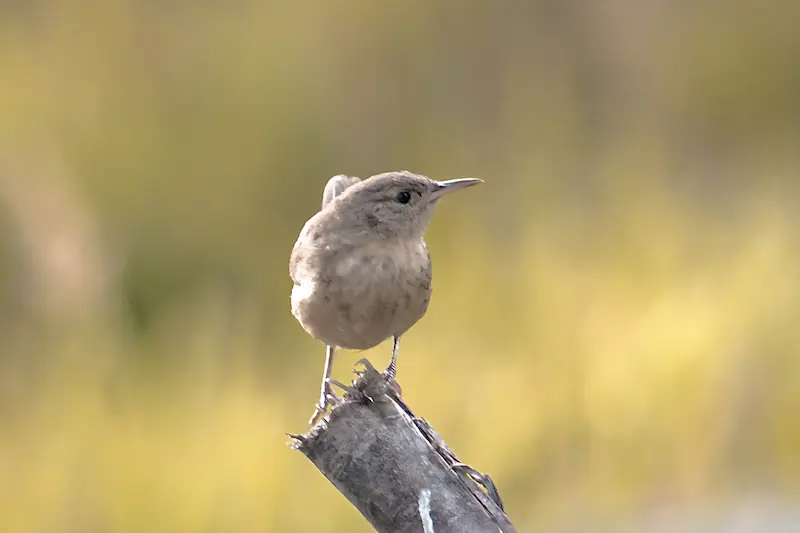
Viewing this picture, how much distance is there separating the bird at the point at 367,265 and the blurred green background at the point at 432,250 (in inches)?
53.7

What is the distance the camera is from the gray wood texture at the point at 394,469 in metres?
1.30

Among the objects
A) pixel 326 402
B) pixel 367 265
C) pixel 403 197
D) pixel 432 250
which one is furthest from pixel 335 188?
pixel 432 250

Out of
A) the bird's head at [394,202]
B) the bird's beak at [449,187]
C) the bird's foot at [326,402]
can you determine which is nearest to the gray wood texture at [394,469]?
the bird's foot at [326,402]

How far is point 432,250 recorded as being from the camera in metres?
3.48

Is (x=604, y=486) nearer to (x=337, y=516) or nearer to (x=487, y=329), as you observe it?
(x=487, y=329)

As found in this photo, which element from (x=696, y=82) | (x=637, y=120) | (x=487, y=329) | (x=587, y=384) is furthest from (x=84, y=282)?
(x=696, y=82)

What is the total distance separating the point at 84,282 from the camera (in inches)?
132

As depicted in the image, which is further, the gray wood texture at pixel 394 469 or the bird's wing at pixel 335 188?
the bird's wing at pixel 335 188

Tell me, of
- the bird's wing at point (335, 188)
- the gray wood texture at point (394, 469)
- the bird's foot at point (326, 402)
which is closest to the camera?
the gray wood texture at point (394, 469)

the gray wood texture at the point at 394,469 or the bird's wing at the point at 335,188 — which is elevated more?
the bird's wing at the point at 335,188

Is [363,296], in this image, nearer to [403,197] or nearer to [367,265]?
[367,265]

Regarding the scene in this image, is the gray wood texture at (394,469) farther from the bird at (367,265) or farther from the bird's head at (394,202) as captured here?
the bird's head at (394,202)

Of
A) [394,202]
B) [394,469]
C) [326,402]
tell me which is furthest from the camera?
[394,202]

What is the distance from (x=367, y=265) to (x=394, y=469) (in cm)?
67
